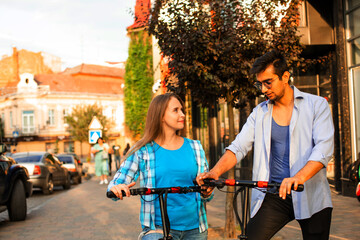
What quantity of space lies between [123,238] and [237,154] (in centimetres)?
433

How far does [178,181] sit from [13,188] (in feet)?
22.9

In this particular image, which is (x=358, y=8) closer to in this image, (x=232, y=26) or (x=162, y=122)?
(x=232, y=26)

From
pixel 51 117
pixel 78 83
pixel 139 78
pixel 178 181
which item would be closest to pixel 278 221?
pixel 178 181

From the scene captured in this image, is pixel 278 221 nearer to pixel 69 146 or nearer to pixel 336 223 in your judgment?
pixel 336 223

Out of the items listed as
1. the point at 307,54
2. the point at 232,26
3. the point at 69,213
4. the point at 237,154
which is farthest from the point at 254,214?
the point at 307,54

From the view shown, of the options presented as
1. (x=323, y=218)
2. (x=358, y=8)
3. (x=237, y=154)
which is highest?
(x=358, y=8)

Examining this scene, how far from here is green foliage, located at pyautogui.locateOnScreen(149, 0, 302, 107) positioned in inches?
261

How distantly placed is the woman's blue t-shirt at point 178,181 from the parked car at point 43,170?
42.0 ft

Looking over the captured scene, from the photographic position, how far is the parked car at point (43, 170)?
15344 mm

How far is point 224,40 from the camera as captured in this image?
21.7 feet

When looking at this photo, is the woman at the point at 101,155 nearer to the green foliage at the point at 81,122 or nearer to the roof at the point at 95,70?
the green foliage at the point at 81,122

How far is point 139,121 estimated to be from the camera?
37.5m

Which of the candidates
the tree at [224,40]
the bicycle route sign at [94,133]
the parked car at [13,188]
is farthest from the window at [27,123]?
the tree at [224,40]

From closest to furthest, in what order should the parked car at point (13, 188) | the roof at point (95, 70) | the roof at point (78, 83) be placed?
the parked car at point (13, 188), the roof at point (78, 83), the roof at point (95, 70)
